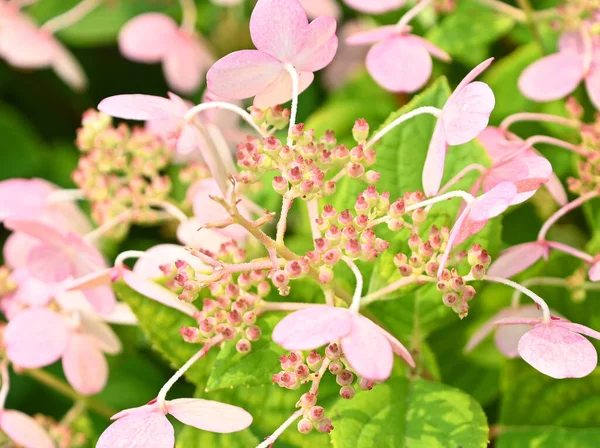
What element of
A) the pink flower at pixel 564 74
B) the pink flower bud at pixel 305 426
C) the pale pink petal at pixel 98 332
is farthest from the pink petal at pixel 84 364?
the pink flower at pixel 564 74

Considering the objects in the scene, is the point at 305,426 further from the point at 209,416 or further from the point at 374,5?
the point at 374,5

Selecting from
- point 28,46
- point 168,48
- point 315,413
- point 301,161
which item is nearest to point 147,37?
point 168,48

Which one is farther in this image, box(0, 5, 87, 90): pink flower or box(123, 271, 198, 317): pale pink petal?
box(0, 5, 87, 90): pink flower

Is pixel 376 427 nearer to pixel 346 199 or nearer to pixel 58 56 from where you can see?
pixel 346 199

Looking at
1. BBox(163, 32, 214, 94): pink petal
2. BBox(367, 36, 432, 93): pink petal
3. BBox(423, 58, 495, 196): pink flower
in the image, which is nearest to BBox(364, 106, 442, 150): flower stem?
BBox(423, 58, 495, 196): pink flower

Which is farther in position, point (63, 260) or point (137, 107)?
point (63, 260)

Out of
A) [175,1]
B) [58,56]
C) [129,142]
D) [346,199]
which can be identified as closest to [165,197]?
[129,142]

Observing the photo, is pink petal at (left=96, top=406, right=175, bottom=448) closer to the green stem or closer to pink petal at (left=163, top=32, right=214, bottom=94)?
the green stem
